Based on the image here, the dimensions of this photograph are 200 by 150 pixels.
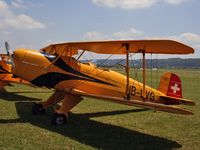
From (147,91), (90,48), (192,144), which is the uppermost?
(90,48)

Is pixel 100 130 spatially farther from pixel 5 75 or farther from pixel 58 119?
pixel 5 75

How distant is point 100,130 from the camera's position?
854cm

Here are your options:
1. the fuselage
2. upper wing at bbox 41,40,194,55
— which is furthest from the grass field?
upper wing at bbox 41,40,194,55

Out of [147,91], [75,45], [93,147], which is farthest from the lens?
[147,91]

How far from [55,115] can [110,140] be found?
2.17m

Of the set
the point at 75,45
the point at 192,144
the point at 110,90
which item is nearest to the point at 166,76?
the point at 110,90

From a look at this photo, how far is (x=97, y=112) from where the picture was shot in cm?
1168

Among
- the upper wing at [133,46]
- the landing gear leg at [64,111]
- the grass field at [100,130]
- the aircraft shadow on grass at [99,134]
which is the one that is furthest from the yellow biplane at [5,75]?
the landing gear leg at [64,111]

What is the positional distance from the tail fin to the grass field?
0.85 meters

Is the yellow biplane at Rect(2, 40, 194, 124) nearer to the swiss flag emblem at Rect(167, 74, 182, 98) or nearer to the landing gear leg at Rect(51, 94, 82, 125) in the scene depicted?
the landing gear leg at Rect(51, 94, 82, 125)

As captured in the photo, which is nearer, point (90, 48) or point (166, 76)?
point (90, 48)

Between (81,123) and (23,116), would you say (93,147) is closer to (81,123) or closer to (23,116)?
Result: (81,123)

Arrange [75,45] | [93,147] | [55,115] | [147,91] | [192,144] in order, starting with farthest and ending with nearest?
1. [147,91]
2. [75,45]
3. [55,115]
4. [192,144]
5. [93,147]

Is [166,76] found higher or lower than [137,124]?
higher
